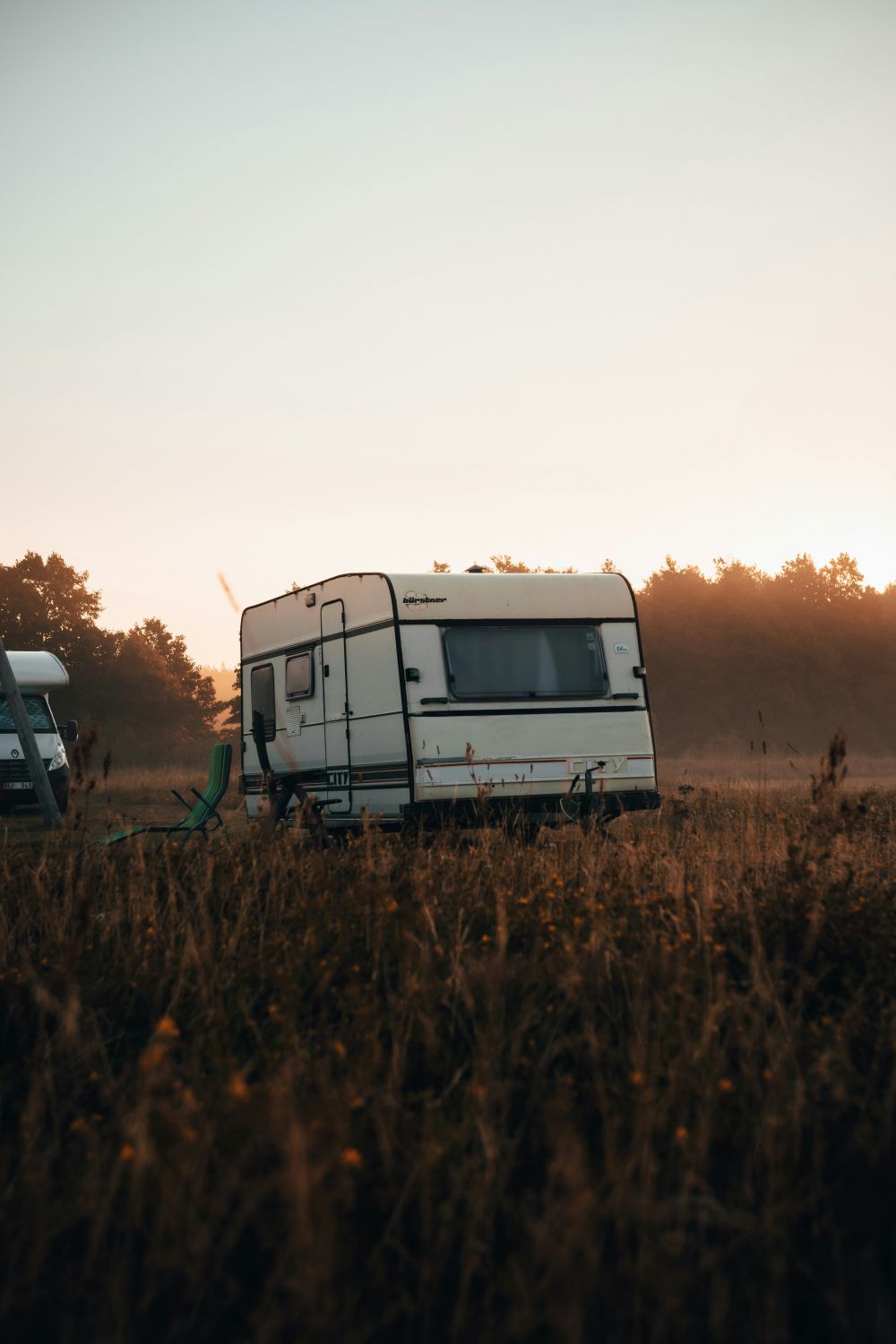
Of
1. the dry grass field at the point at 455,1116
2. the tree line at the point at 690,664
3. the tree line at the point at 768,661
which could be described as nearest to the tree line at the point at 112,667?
the tree line at the point at 690,664

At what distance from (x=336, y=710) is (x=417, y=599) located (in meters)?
1.51

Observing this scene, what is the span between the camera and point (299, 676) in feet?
39.9

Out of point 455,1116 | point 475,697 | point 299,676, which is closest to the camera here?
point 455,1116

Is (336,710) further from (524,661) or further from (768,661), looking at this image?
(768,661)

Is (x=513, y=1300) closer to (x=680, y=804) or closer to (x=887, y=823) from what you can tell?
(x=887, y=823)

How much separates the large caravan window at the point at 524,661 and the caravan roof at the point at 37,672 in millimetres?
9902

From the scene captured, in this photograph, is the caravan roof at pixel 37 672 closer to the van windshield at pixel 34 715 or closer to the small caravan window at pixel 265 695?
the van windshield at pixel 34 715

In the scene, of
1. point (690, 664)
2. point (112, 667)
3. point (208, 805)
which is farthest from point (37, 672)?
point (690, 664)

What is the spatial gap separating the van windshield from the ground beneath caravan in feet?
4.50

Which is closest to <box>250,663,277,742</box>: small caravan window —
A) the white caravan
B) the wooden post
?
the white caravan

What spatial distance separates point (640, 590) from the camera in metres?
52.5

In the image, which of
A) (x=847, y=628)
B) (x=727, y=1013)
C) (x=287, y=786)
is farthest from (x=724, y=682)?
(x=727, y=1013)

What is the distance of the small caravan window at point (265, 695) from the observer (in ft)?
42.1

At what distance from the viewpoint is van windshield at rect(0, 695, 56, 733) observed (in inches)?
706
